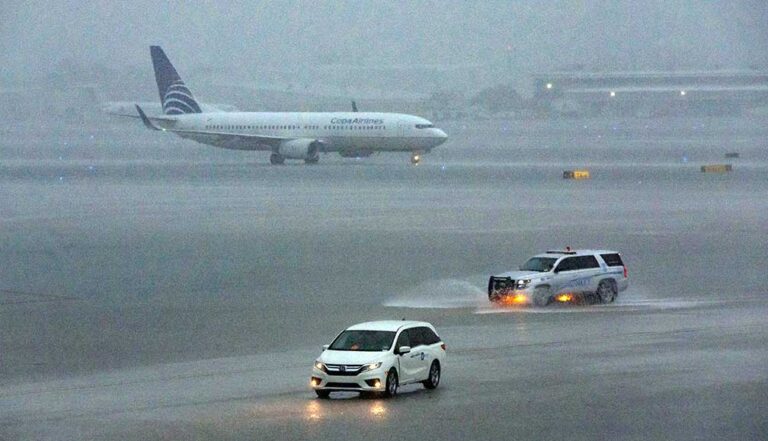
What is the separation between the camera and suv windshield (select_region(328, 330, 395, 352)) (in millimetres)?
26734

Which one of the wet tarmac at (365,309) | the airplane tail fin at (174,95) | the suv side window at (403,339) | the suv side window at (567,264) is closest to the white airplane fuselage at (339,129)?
the airplane tail fin at (174,95)

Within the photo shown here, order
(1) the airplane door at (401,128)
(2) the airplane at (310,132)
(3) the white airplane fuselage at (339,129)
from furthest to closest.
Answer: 1. (2) the airplane at (310,132)
2. (3) the white airplane fuselage at (339,129)
3. (1) the airplane door at (401,128)

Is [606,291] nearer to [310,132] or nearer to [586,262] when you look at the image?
[586,262]

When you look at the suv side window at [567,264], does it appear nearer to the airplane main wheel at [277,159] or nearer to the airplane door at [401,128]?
the airplane door at [401,128]

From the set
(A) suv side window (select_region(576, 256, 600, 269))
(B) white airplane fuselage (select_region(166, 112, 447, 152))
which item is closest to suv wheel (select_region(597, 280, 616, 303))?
(A) suv side window (select_region(576, 256, 600, 269))

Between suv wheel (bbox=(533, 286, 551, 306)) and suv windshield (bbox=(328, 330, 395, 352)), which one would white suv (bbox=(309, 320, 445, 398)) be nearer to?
suv windshield (bbox=(328, 330, 395, 352))

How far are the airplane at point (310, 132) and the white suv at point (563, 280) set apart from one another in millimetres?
71159

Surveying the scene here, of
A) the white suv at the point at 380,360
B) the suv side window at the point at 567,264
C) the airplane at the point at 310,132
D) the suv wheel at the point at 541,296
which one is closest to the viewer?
the white suv at the point at 380,360

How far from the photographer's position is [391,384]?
26422 millimetres

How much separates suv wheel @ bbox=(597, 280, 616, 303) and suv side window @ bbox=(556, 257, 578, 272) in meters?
1.15

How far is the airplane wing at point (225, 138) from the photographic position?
119 metres

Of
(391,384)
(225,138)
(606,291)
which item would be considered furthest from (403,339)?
(225,138)

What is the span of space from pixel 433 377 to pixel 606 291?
1628 centimetres

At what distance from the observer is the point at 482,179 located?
10375 centimetres
